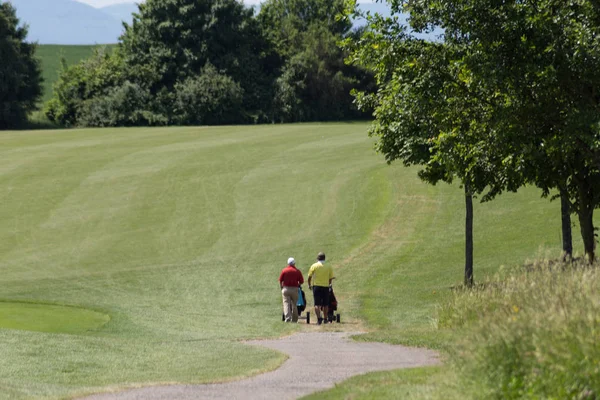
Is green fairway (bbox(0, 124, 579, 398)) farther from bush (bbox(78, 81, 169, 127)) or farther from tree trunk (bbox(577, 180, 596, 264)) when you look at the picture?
Answer: bush (bbox(78, 81, 169, 127))

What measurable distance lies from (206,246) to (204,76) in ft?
156

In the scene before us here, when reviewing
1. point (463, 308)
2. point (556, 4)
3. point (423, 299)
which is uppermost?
point (556, 4)

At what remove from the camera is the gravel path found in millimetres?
12406

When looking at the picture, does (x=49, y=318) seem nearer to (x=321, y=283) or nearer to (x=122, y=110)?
(x=321, y=283)

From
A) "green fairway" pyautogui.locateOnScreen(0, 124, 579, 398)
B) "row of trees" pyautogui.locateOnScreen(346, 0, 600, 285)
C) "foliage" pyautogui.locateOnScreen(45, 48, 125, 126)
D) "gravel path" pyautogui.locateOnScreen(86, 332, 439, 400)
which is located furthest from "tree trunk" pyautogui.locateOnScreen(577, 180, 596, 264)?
"foliage" pyautogui.locateOnScreen(45, 48, 125, 126)

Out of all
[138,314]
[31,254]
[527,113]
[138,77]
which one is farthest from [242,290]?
[138,77]

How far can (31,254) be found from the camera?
34.3 meters

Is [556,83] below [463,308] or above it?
above

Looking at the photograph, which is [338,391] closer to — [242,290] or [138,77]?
[242,290]

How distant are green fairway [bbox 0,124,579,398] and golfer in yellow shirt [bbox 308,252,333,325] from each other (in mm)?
1071

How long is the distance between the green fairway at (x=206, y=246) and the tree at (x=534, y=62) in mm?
3091

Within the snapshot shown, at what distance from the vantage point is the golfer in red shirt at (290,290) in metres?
23.7

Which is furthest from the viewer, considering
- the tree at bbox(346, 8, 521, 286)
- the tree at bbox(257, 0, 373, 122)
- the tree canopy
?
the tree at bbox(257, 0, 373, 122)

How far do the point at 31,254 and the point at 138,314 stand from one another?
35.5 ft
